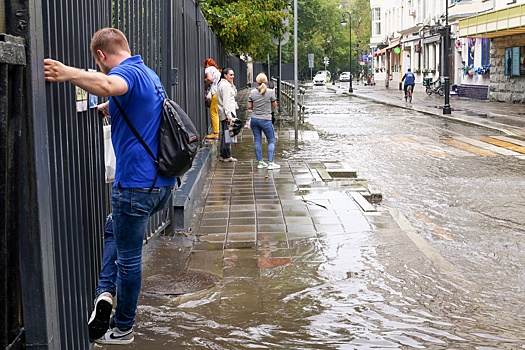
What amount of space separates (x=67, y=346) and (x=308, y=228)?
15.4ft

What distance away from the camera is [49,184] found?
3.55 m

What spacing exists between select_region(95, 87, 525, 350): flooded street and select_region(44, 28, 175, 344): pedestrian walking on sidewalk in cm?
44

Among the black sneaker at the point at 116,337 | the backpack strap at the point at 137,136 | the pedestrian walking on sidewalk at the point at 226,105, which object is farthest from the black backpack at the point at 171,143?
the pedestrian walking on sidewalk at the point at 226,105

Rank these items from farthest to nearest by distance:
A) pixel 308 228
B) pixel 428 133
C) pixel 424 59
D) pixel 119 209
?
pixel 424 59 < pixel 428 133 < pixel 308 228 < pixel 119 209

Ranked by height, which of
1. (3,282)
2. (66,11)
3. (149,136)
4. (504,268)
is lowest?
(504,268)

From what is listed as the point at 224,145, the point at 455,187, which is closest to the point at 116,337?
the point at 455,187

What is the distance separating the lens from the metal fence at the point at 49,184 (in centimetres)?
325

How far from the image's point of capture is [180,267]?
6844 mm

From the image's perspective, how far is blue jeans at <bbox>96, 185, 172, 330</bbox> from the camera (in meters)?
4.47

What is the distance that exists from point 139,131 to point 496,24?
31056 millimetres

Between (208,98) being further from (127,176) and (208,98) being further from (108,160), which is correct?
(127,176)

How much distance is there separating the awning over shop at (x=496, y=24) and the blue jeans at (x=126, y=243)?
92.6ft

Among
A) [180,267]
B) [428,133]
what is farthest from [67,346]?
[428,133]

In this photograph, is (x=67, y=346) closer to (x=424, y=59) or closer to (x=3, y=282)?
(x=3, y=282)
